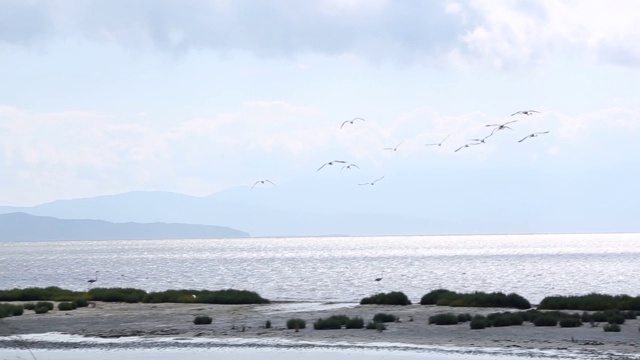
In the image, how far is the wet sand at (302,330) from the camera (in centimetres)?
3025

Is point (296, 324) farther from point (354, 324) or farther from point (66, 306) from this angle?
point (66, 306)

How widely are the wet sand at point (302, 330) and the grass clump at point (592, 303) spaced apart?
236cm

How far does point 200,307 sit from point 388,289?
25607mm

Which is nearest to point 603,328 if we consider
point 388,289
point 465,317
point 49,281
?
point 465,317

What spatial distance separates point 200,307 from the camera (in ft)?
150

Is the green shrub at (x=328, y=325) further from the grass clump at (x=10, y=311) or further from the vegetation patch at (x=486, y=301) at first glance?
the grass clump at (x=10, y=311)

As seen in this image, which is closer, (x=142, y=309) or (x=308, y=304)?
(x=142, y=309)

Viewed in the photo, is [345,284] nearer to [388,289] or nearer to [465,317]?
[388,289]

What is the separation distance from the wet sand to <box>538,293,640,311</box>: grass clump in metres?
2.36

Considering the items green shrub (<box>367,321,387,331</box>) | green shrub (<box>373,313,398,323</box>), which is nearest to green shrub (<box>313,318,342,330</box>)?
green shrub (<box>367,321,387,331</box>)

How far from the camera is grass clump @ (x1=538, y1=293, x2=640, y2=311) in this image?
40500 mm

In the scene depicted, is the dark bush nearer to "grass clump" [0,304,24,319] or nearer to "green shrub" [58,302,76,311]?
"grass clump" [0,304,24,319]

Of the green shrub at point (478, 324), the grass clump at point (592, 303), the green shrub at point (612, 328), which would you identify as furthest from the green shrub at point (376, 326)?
the grass clump at point (592, 303)

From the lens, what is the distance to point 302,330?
34.8 m
